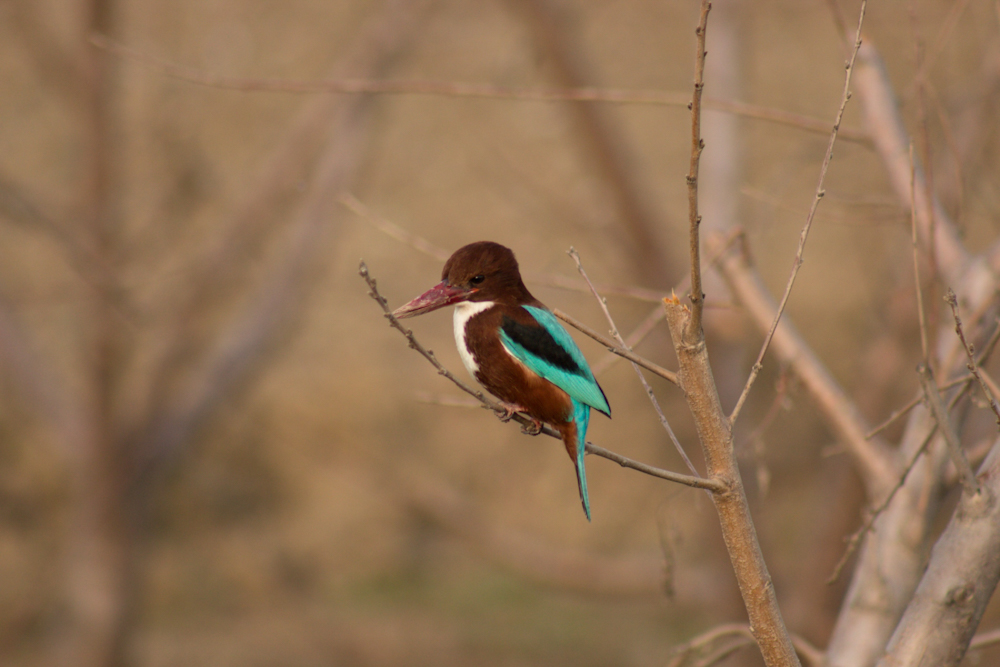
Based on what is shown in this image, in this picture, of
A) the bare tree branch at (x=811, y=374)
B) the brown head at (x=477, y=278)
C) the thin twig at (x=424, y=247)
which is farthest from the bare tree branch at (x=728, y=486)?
the bare tree branch at (x=811, y=374)

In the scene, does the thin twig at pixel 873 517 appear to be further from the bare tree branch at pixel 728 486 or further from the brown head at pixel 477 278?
the brown head at pixel 477 278

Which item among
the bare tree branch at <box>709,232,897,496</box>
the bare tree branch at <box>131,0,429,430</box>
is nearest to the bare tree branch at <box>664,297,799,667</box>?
the bare tree branch at <box>709,232,897,496</box>

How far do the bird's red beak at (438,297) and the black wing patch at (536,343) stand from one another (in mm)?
94

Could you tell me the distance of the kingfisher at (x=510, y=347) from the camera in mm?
1742

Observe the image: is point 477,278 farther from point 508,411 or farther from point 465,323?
point 508,411

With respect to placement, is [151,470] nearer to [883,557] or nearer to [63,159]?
[883,557]

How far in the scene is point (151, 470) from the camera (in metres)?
4.62

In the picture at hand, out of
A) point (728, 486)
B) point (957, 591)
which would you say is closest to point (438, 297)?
point (728, 486)

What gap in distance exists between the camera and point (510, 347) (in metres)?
1.75

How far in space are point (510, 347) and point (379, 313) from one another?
6882mm

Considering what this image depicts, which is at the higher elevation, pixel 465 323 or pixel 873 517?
pixel 465 323

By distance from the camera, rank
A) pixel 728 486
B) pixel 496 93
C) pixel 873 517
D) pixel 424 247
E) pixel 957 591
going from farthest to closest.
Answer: pixel 496 93 < pixel 424 247 < pixel 873 517 < pixel 957 591 < pixel 728 486

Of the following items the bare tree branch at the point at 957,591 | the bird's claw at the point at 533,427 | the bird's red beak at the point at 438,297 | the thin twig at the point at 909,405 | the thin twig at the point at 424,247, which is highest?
the thin twig at the point at 424,247

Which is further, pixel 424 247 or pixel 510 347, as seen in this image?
pixel 424 247
